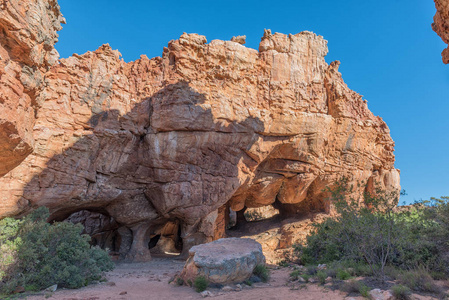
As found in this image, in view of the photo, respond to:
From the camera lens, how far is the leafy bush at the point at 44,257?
27.5 ft

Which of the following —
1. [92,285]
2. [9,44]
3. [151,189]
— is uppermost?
[9,44]

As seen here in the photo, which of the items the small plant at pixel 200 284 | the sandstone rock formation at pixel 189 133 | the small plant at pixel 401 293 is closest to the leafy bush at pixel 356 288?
the small plant at pixel 401 293

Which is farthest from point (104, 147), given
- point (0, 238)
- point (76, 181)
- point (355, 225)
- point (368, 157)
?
point (368, 157)

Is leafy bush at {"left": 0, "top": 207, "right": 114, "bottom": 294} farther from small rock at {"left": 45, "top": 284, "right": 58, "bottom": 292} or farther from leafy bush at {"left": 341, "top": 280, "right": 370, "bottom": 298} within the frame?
leafy bush at {"left": 341, "top": 280, "right": 370, "bottom": 298}

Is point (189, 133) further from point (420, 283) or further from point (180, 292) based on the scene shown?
point (420, 283)

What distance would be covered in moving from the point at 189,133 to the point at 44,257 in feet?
33.0

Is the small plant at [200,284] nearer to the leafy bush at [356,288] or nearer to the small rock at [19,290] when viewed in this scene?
the leafy bush at [356,288]

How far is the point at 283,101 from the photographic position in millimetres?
18641

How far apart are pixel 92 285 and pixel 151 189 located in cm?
861

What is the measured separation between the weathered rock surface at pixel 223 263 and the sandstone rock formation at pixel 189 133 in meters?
7.79

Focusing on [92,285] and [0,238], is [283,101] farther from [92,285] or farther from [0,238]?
[0,238]

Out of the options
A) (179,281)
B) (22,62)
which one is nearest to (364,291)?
(179,281)

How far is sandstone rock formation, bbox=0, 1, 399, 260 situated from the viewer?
1430 centimetres

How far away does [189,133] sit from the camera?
55.5 ft
